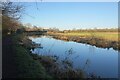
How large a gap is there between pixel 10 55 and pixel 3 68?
1970 millimetres

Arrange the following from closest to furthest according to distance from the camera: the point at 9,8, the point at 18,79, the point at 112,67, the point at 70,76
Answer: the point at 18,79, the point at 70,76, the point at 9,8, the point at 112,67

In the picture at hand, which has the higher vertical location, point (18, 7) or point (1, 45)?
point (18, 7)

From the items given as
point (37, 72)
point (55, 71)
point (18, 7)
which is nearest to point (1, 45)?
point (18, 7)

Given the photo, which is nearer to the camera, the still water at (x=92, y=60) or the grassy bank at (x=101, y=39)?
the still water at (x=92, y=60)

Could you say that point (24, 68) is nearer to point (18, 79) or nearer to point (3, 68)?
point (3, 68)

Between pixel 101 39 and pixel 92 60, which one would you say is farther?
pixel 101 39

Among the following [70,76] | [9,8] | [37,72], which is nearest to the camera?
[37,72]

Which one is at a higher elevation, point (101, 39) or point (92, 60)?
point (101, 39)

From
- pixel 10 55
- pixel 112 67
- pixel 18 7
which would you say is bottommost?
pixel 112 67

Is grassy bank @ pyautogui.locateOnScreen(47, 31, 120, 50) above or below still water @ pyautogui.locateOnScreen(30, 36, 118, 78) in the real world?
above

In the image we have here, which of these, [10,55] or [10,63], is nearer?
[10,63]

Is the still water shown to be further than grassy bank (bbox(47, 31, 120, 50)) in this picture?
No

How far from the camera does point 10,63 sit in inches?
412

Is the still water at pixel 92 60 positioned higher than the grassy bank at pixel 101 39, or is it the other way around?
the grassy bank at pixel 101 39
